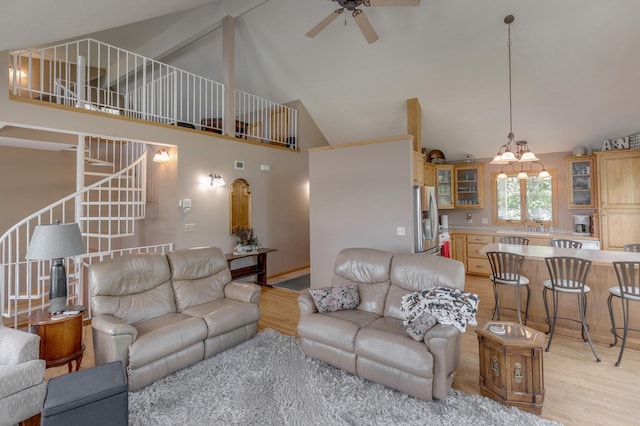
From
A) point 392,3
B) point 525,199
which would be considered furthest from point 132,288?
point 525,199

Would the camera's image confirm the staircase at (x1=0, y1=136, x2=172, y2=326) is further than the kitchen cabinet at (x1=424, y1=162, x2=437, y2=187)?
No

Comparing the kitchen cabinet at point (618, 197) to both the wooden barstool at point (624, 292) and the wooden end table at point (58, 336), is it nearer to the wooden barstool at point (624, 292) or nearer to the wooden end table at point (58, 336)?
the wooden barstool at point (624, 292)

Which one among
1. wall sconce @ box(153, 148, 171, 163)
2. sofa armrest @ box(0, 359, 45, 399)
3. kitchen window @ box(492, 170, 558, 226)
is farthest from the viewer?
kitchen window @ box(492, 170, 558, 226)

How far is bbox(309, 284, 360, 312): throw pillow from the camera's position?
Result: 318cm

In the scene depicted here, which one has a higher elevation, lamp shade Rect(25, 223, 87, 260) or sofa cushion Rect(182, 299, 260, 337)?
lamp shade Rect(25, 223, 87, 260)

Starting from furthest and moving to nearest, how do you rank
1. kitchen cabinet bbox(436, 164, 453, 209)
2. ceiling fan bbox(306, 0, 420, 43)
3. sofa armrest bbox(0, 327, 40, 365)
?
kitchen cabinet bbox(436, 164, 453, 209) → ceiling fan bbox(306, 0, 420, 43) → sofa armrest bbox(0, 327, 40, 365)

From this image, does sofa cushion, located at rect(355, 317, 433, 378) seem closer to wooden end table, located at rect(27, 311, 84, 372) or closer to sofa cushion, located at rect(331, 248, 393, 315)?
sofa cushion, located at rect(331, 248, 393, 315)

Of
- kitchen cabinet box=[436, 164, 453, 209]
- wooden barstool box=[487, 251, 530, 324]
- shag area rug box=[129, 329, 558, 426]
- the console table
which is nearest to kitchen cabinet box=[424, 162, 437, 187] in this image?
kitchen cabinet box=[436, 164, 453, 209]

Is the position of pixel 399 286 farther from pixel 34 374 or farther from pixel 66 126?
pixel 66 126

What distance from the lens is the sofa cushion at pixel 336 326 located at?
273 centimetres

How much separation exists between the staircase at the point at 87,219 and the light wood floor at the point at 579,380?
3.55 ft

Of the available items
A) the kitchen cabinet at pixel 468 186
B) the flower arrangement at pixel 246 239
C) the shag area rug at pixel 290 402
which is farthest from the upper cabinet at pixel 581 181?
the flower arrangement at pixel 246 239

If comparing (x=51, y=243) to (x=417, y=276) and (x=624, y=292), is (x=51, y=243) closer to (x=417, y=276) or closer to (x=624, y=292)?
(x=417, y=276)

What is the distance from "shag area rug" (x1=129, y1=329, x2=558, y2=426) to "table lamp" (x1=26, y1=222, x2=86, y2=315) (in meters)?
1.12
